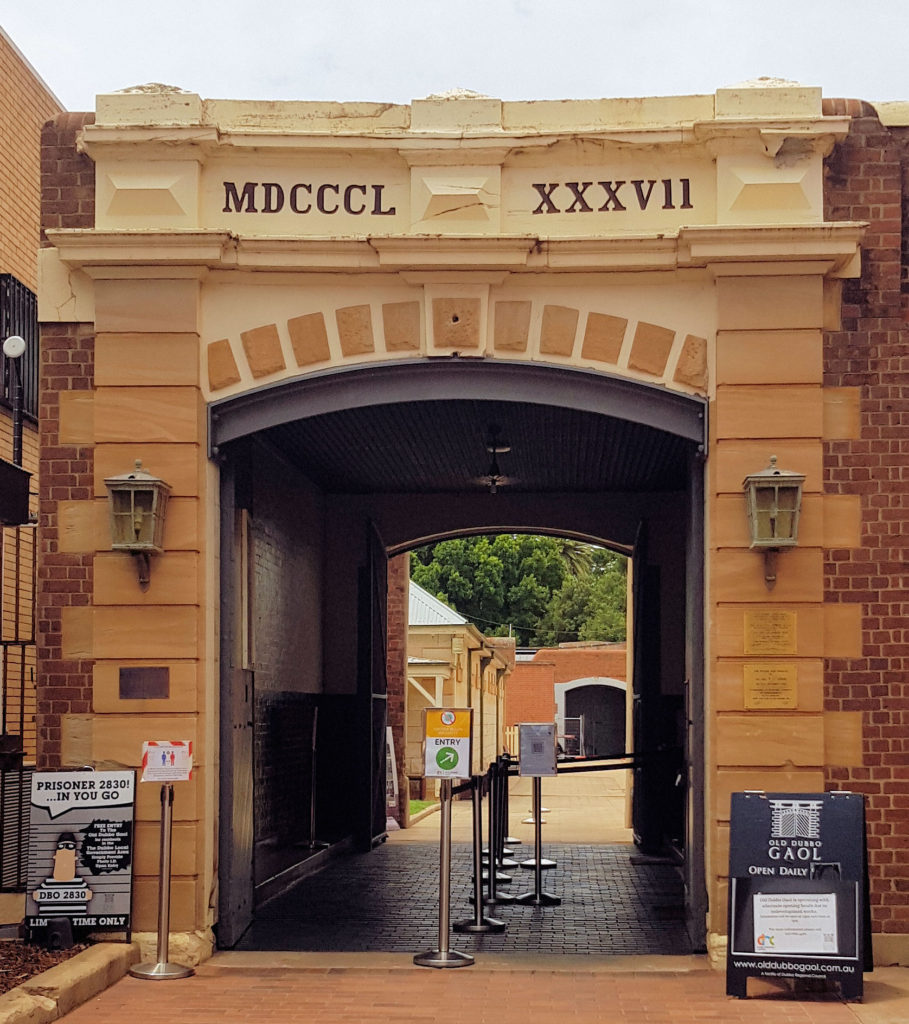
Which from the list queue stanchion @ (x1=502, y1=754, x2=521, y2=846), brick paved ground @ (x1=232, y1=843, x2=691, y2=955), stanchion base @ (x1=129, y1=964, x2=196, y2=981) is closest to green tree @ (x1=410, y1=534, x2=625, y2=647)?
queue stanchion @ (x1=502, y1=754, x2=521, y2=846)

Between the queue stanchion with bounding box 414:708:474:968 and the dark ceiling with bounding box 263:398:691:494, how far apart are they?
2.40m

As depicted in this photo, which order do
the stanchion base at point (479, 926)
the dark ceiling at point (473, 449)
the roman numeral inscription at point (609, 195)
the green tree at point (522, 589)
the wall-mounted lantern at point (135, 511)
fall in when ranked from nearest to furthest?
the wall-mounted lantern at point (135, 511) → the roman numeral inscription at point (609, 195) → the stanchion base at point (479, 926) → the dark ceiling at point (473, 449) → the green tree at point (522, 589)

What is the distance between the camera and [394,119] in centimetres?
971

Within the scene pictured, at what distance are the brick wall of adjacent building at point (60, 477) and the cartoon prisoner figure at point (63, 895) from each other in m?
0.80

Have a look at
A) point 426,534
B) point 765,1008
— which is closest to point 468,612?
point 426,534

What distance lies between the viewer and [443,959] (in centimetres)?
891

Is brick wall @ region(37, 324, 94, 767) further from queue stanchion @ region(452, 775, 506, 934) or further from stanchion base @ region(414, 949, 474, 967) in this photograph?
queue stanchion @ region(452, 775, 506, 934)

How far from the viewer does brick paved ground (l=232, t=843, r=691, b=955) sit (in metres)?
9.84

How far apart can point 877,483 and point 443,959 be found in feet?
12.9

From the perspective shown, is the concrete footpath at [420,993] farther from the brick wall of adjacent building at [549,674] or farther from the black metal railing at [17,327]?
the brick wall of adjacent building at [549,674]

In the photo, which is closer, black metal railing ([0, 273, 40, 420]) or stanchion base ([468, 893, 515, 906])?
stanchion base ([468, 893, 515, 906])

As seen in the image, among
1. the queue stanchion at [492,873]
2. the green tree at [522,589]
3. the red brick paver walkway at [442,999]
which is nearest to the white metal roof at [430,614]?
the queue stanchion at [492,873]

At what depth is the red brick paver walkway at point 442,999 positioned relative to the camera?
7.64 meters

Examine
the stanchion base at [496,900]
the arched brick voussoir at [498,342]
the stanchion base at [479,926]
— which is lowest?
the stanchion base at [496,900]
